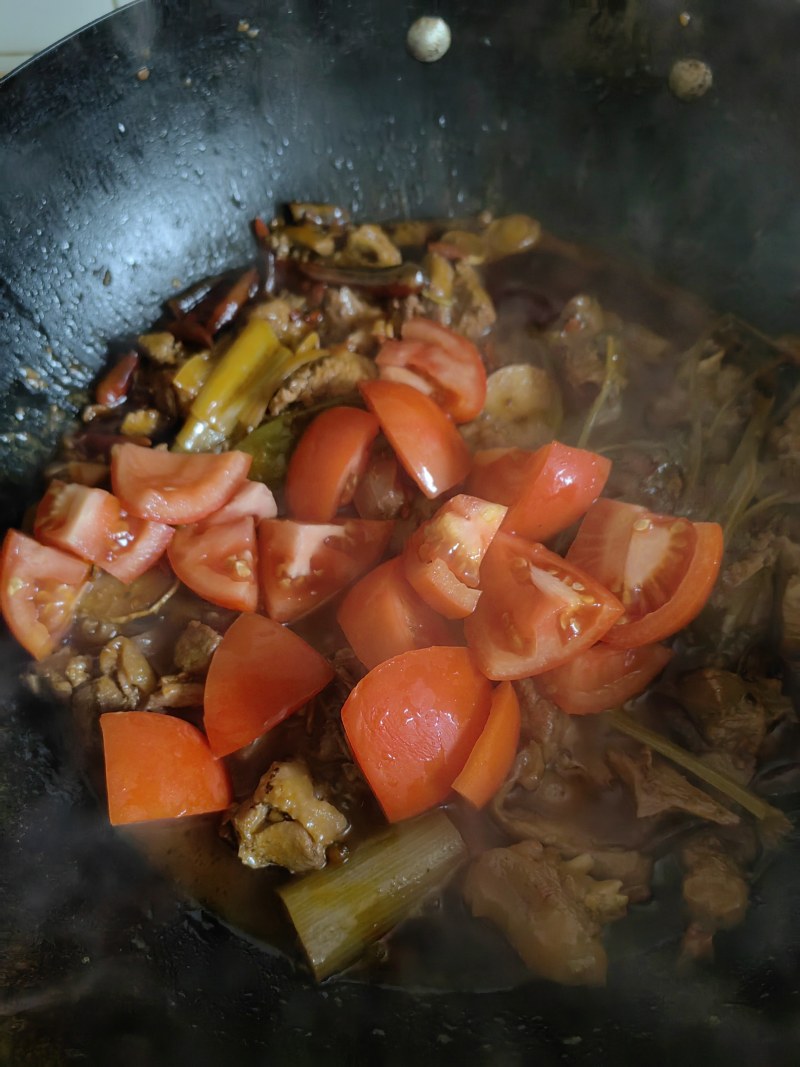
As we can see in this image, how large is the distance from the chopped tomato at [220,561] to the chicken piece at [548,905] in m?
0.99

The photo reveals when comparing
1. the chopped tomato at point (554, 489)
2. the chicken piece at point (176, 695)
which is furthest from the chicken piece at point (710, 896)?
the chicken piece at point (176, 695)

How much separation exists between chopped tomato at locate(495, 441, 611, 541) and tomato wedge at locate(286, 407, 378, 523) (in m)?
0.52

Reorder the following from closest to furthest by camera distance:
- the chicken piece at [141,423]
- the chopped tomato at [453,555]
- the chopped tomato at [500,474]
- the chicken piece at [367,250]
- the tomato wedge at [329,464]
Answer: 1. the chopped tomato at [453,555]
2. the chopped tomato at [500,474]
3. the tomato wedge at [329,464]
4. the chicken piece at [141,423]
5. the chicken piece at [367,250]

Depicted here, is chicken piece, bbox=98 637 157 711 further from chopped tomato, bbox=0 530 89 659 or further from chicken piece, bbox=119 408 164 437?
chicken piece, bbox=119 408 164 437

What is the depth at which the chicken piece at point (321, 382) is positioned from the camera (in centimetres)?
257

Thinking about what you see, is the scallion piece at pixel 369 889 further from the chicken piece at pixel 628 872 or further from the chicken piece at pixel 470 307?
the chicken piece at pixel 470 307

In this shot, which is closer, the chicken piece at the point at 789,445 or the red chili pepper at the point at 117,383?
the chicken piece at the point at 789,445

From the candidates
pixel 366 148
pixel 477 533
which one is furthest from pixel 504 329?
pixel 477 533

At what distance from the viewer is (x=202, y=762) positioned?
1.99 metres

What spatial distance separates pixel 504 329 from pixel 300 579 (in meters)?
1.26

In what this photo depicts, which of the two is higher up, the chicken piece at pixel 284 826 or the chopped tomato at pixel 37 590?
the chopped tomato at pixel 37 590

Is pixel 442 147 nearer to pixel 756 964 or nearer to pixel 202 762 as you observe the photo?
pixel 202 762

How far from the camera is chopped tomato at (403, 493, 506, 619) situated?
2.03 m

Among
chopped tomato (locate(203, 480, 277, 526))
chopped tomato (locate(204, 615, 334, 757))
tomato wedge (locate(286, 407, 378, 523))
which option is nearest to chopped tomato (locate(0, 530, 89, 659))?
chopped tomato (locate(203, 480, 277, 526))
